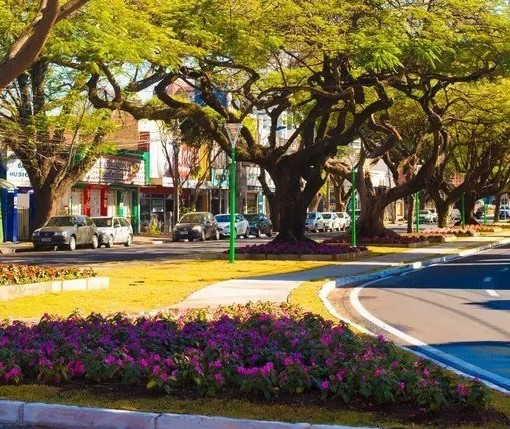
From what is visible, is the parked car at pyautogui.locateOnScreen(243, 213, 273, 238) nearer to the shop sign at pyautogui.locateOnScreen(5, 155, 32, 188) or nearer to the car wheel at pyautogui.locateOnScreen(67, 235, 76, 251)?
the shop sign at pyautogui.locateOnScreen(5, 155, 32, 188)

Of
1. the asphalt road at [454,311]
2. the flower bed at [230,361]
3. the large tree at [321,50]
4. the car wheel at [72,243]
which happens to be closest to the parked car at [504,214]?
the car wheel at [72,243]

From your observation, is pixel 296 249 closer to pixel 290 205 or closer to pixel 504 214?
pixel 290 205

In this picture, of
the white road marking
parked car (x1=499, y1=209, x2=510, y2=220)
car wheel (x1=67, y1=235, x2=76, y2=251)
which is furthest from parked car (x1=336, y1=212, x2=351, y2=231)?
the white road marking

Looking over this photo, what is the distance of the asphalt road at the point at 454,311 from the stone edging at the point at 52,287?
5466 mm

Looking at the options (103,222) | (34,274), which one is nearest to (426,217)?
(103,222)

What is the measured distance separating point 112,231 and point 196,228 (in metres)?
6.98

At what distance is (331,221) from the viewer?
220ft

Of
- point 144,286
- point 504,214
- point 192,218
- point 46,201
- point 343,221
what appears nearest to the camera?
point 144,286

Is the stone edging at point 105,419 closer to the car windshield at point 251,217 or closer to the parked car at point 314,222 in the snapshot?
the car windshield at point 251,217

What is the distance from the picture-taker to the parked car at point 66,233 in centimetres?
3728

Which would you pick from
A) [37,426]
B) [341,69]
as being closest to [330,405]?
[37,426]

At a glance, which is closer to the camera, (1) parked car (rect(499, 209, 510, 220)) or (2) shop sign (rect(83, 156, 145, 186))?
(2) shop sign (rect(83, 156, 145, 186))

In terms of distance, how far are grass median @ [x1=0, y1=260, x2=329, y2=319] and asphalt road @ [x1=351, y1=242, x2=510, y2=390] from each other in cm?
361

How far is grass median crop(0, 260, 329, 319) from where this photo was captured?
14241 millimetres
